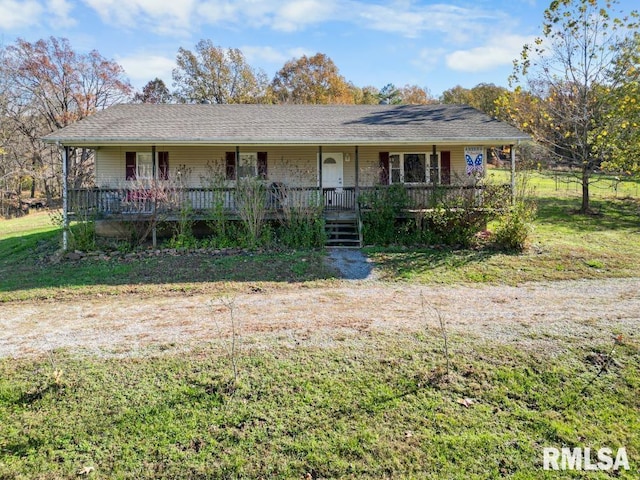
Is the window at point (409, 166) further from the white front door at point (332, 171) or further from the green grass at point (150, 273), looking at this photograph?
the green grass at point (150, 273)

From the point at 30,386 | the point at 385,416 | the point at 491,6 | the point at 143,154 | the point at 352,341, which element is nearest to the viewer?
the point at 385,416

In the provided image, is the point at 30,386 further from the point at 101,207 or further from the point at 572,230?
the point at 572,230

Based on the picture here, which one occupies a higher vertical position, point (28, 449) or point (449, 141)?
point (449, 141)

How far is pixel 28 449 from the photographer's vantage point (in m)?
3.85

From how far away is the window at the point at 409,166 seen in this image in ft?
53.3

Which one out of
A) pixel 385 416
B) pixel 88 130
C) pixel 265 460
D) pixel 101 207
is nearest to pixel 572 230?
pixel 385 416

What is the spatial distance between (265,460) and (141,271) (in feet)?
25.1

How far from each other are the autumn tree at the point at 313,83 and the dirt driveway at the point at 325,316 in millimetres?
33409

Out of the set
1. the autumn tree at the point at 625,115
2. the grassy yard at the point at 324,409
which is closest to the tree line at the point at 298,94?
the autumn tree at the point at 625,115

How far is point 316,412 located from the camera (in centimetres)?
431

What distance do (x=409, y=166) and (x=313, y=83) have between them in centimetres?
2671

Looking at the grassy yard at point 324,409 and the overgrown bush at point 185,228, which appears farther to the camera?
the overgrown bush at point 185,228

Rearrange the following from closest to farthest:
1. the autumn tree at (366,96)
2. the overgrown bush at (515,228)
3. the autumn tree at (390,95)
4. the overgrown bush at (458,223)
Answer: the overgrown bush at (515,228) → the overgrown bush at (458,223) → the autumn tree at (366,96) → the autumn tree at (390,95)

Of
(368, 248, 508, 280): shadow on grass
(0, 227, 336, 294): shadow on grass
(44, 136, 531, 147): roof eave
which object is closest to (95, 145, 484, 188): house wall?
(44, 136, 531, 147): roof eave
